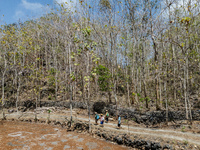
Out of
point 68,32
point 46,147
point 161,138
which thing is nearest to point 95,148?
point 46,147

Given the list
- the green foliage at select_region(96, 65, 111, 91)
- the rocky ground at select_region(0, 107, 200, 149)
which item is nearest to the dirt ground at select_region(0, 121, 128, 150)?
the rocky ground at select_region(0, 107, 200, 149)

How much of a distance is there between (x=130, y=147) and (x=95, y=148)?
3.51 meters

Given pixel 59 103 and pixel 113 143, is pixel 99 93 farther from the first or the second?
pixel 113 143

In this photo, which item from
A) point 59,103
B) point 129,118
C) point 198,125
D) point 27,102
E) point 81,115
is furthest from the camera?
point 27,102

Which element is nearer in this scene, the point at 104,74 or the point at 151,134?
the point at 151,134

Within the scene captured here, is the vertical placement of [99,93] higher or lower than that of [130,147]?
higher

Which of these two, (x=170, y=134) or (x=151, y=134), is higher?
(x=170, y=134)

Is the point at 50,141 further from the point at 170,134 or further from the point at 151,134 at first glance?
the point at 170,134

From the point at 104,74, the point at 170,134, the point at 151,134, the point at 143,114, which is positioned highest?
the point at 104,74

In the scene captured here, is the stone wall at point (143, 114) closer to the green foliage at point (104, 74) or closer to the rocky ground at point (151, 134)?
the rocky ground at point (151, 134)

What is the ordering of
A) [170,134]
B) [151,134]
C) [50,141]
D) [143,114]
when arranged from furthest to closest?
1. [143,114]
2. [50,141]
3. [151,134]
4. [170,134]

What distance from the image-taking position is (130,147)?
13156 millimetres

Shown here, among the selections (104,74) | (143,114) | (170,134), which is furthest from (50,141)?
(104,74)

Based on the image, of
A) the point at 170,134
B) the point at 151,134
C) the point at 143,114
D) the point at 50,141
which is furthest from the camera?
the point at 143,114
